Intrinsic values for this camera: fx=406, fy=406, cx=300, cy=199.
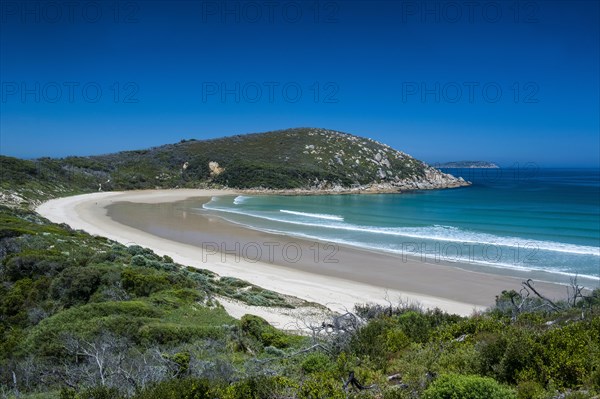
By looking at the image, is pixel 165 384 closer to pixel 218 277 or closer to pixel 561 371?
pixel 561 371

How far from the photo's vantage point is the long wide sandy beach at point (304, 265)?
15695 millimetres

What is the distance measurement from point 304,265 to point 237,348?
1288 cm

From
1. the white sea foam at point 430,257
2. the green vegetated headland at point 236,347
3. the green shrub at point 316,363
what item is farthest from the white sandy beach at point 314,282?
the green shrub at point 316,363

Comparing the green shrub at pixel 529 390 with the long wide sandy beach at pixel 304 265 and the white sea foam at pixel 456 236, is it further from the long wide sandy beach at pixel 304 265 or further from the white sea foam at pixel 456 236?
the white sea foam at pixel 456 236

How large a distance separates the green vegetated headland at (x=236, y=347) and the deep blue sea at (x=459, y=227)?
12746mm

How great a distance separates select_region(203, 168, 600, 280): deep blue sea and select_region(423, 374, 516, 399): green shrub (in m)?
17.7

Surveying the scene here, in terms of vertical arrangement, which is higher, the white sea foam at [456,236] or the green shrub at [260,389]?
the green shrub at [260,389]

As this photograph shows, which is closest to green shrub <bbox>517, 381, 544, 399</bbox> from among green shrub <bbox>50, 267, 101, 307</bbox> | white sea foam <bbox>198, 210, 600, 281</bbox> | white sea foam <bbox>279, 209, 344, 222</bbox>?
green shrub <bbox>50, 267, 101, 307</bbox>

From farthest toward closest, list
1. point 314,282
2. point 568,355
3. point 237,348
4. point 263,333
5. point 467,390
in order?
1. point 314,282
2. point 263,333
3. point 237,348
4. point 568,355
5. point 467,390

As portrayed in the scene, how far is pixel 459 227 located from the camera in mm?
32281

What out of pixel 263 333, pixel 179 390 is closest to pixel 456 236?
pixel 263 333

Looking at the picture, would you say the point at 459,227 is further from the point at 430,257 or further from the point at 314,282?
the point at 314,282

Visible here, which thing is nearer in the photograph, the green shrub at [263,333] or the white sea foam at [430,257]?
the green shrub at [263,333]

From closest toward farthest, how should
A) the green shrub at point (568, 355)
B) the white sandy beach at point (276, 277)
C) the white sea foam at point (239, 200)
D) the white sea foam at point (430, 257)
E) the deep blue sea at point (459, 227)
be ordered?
the green shrub at point (568, 355), the white sandy beach at point (276, 277), the white sea foam at point (430, 257), the deep blue sea at point (459, 227), the white sea foam at point (239, 200)
